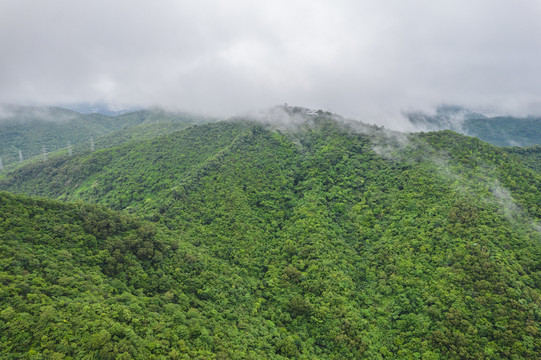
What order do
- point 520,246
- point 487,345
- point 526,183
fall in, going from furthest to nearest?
point 526,183
point 520,246
point 487,345

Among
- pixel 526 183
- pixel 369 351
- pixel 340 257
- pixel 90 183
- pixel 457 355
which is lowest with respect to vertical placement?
pixel 369 351

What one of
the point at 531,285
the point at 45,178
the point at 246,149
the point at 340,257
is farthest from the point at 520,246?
the point at 45,178

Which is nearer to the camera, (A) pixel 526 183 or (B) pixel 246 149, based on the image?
(A) pixel 526 183

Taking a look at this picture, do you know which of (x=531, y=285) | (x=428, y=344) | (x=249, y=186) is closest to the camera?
(x=428, y=344)

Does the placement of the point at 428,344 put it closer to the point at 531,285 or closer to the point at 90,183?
the point at 531,285

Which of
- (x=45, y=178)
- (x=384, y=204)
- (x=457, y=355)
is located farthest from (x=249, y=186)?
(x=45, y=178)

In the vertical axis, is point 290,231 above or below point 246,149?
below
